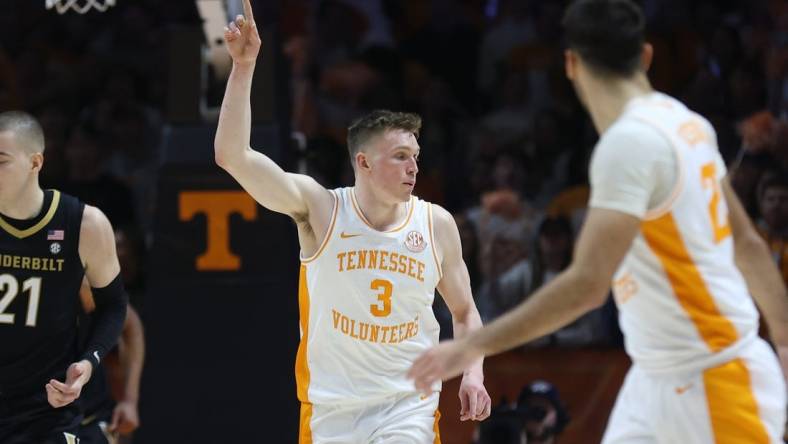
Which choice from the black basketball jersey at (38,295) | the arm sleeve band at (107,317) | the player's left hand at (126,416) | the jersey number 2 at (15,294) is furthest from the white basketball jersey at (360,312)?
the player's left hand at (126,416)

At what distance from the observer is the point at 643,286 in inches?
143

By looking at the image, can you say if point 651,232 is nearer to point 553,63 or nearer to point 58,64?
point 553,63

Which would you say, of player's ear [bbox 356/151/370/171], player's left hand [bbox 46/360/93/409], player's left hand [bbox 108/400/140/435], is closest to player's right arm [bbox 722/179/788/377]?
player's ear [bbox 356/151/370/171]

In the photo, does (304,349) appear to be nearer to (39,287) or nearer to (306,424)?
(306,424)

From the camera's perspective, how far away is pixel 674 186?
11.6 feet

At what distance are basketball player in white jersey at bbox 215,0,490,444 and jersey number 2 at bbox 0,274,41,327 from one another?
3.67 feet

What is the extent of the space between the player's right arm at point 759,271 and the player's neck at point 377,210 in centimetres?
170

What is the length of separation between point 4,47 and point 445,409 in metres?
6.10

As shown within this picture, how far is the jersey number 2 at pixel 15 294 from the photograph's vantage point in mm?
→ 5273

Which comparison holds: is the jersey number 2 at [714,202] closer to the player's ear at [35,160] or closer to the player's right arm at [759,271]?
the player's right arm at [759,271]

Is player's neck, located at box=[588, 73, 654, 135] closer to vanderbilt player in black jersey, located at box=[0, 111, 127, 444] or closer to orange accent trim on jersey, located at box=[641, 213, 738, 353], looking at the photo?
orange accent trim on jersey, located at box=[641, 213, 738, 353]

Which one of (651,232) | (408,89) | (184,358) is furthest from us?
(408,89)

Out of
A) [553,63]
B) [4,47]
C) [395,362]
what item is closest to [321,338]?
[395,362]

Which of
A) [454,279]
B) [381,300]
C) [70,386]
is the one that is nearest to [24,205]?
[70,386]
